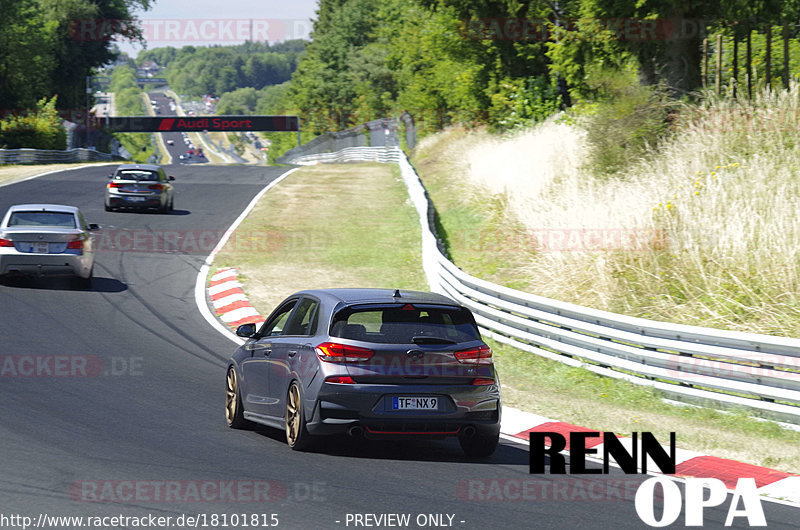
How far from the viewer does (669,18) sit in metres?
24.0

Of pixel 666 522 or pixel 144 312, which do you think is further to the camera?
pixel 144 312

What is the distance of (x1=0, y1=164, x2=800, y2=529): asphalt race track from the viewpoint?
682 cm

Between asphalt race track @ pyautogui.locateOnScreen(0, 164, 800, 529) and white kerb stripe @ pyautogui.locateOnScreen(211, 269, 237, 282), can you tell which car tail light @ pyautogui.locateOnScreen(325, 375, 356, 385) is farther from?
white kerb stripe @ pyautogui.locateOnScreen(211, 269, 237, 282)

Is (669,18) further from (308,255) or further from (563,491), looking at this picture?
(563,491)

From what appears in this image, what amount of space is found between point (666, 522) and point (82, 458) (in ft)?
14.4

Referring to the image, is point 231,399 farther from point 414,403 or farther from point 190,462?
point 414,403

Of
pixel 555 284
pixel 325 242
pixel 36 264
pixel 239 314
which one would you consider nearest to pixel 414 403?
pixel 555 284

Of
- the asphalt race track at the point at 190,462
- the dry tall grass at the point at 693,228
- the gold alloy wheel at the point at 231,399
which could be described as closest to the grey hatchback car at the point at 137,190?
the dry tall grass at the point at 693,228

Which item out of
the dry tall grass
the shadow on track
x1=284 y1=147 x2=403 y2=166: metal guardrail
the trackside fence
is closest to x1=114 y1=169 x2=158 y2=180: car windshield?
the shadow on track

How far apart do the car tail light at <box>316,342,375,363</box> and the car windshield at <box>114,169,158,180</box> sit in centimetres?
2533

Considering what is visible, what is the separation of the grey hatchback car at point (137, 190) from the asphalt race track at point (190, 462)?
1620 cm

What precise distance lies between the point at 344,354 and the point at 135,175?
83.7 ft

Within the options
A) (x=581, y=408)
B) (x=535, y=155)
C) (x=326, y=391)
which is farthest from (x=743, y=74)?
(x=326, y=391)

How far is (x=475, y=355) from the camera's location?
8.74 m
